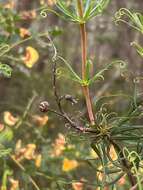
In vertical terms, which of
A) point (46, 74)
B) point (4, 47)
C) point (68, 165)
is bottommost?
point (68, 165)

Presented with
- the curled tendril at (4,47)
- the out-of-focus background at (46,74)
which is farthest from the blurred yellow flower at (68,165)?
Answer: the curled tendril at (4,47)

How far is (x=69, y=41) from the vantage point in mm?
4836

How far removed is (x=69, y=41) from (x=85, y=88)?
3996 millimetres

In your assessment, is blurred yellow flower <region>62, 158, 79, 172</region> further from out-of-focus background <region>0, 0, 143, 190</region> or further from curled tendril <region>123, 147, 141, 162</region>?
curled tendril <region>123, 147, 141, 162</region>

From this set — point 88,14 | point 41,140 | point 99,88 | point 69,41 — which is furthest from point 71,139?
point 69,41

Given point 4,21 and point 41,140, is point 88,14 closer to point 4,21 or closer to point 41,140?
point 4,21

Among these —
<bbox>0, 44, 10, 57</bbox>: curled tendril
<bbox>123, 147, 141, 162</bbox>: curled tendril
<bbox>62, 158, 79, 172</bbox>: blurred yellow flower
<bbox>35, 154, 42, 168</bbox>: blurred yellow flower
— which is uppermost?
<bbox>0, 44, 10, 57</bbox>: curled tendril

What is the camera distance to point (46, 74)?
3.50 meters

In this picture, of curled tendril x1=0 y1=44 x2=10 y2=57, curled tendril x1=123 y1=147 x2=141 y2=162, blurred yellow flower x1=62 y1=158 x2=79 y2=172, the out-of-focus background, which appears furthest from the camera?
blurred yellow flower x1=62 y1=158 x2=79 y2=172

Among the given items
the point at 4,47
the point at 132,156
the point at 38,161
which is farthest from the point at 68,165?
the point at 132,156

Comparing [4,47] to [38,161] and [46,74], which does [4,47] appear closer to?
[38,161]

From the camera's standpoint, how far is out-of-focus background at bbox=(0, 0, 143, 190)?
1.60m

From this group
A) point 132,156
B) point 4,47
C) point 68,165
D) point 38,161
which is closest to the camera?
point 132,156

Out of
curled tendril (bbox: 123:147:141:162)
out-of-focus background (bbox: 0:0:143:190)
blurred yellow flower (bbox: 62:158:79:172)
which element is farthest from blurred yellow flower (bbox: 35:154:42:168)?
curled tendril (bbox: 123:147:141:162)
